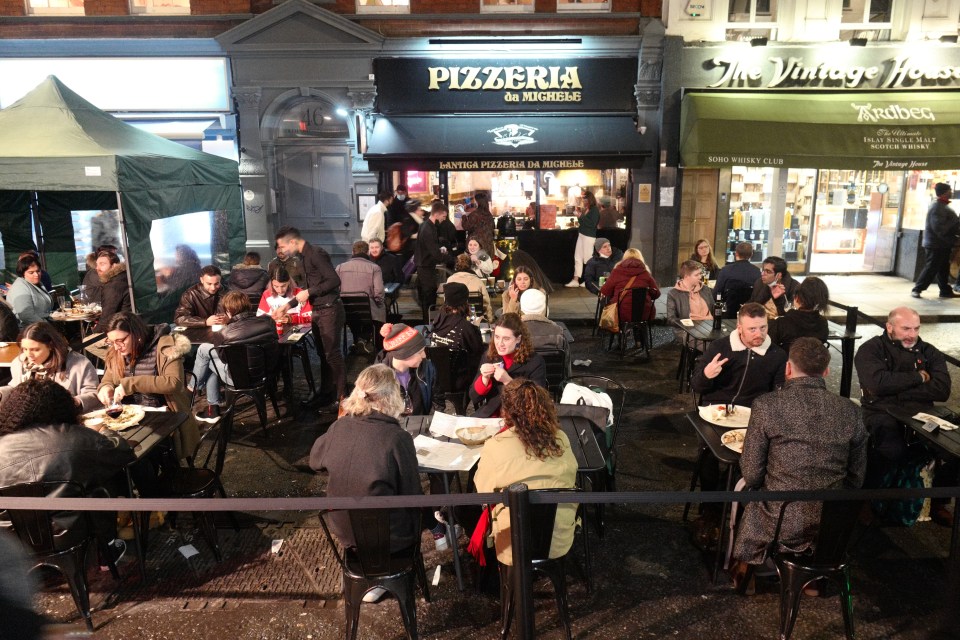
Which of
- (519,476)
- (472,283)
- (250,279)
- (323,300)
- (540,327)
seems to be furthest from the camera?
(250,279)

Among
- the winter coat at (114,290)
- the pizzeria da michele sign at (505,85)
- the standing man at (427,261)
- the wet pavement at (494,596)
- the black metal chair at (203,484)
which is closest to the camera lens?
the wet pavement at (494,596)

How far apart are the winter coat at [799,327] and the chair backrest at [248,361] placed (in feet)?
16.7

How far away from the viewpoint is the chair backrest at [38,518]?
4.18 metres

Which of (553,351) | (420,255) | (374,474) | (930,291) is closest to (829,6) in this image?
(930,291)

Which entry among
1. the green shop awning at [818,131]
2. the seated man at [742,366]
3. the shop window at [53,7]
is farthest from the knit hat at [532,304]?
the shop window at [53,7]

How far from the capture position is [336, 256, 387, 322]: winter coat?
9.78m

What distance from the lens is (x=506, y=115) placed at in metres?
14.6

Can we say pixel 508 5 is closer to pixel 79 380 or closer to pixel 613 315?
pixel 613 315

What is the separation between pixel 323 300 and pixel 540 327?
2701mm

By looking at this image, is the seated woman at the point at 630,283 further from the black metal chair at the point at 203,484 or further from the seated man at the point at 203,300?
the black metal chair at the point at 203,484

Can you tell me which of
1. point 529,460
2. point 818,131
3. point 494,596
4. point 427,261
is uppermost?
point 818,131

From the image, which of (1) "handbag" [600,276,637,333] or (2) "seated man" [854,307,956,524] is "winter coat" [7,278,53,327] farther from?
(2) "seated man" [854,307,956,524]

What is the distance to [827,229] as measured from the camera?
52.5 ft

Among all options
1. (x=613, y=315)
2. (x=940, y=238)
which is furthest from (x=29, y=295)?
(x=940, y=238)
